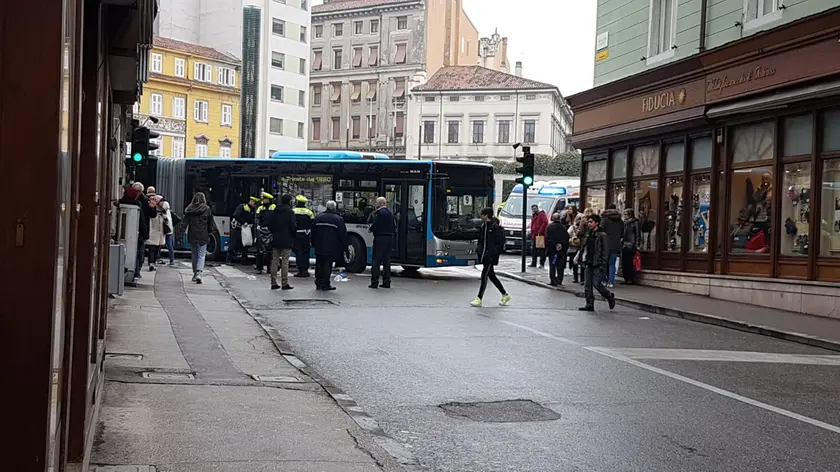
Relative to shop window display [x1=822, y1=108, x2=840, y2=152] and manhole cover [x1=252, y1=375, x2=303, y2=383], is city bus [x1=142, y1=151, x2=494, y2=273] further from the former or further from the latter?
manhole cover [x1=252, y1=375, x2=303, y2=383]

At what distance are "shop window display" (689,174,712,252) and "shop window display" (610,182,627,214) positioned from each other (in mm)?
3061

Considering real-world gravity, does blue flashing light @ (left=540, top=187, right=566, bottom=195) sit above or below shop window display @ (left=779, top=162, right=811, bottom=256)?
above

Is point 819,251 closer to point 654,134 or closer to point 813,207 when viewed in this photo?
point 813,207

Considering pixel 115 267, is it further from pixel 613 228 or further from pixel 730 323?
pixel 613 228

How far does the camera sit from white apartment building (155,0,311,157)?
80.7 metres

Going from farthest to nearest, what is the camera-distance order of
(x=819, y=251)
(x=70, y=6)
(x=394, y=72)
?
1. (x=394, y=72)
2. (x=819, y=251)
3. (x=70, y=6)

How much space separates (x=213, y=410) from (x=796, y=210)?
13.4 meters

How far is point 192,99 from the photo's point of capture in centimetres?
7631

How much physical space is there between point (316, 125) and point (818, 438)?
304 ft

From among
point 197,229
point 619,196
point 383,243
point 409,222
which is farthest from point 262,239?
point 619,196

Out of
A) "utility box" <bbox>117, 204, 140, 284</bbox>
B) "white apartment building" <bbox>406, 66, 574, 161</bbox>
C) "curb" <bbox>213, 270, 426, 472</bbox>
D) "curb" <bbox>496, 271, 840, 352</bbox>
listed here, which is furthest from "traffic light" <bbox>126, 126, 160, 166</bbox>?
"white apartment building" <bbox>406, 66, 574, 161</bbox>

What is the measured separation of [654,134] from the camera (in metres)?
22.9

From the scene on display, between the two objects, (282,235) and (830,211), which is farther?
(282,235)

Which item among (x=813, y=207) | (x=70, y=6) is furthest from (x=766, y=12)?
(x=70, y=6)
